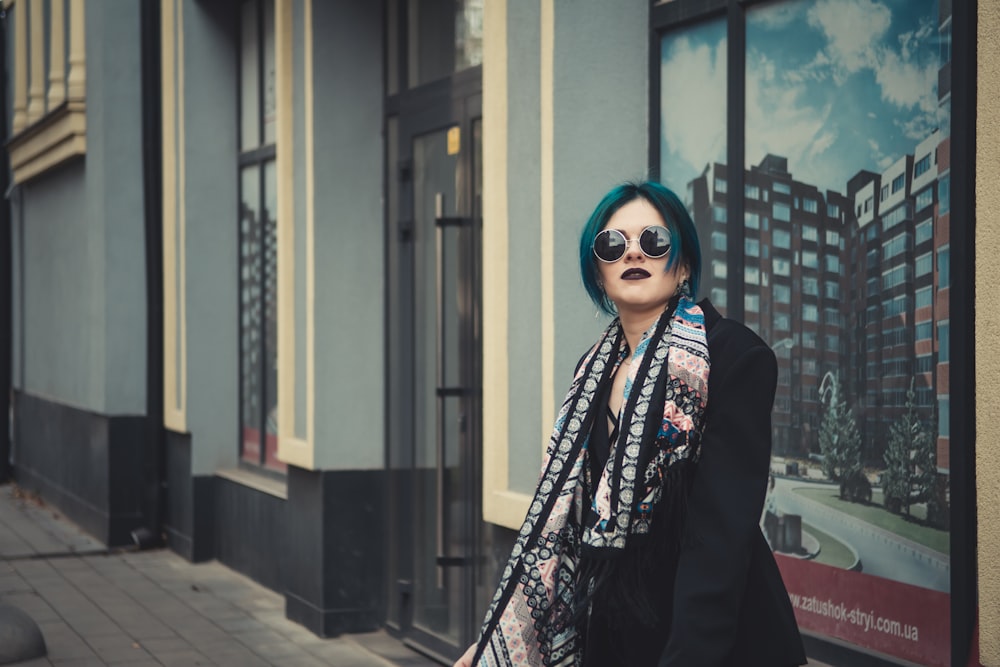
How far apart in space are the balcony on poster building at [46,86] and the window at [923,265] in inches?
371

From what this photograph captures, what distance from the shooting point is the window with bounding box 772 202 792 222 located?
489 centimetres

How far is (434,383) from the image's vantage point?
24.1ft

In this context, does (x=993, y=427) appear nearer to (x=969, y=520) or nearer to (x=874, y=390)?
(x=969, y=520)

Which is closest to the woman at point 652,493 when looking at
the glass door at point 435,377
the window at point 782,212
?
the window at point 782,212

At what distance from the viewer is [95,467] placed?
469 inches

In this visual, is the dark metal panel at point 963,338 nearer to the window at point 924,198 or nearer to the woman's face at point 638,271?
the window at point 924,198

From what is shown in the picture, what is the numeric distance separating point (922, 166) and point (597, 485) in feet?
6.48

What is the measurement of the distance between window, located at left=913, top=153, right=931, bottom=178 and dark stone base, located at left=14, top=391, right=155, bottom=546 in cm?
783

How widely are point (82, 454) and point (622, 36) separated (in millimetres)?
8263

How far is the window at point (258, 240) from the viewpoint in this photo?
31.9ft

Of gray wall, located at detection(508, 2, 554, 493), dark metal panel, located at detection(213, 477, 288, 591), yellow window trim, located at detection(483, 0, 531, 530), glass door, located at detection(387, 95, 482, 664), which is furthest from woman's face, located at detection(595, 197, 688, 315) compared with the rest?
dark metal panel, located at detection(213, 477, 288, 591)

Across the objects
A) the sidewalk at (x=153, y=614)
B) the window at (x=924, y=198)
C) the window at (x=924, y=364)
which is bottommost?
the sidewalk at (x=153, y=614)

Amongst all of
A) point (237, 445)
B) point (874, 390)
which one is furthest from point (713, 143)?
point (237, 445)

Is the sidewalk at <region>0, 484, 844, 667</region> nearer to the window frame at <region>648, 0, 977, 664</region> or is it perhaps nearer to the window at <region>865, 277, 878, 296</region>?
the window at <region>865, 277, 878, 296</region>
